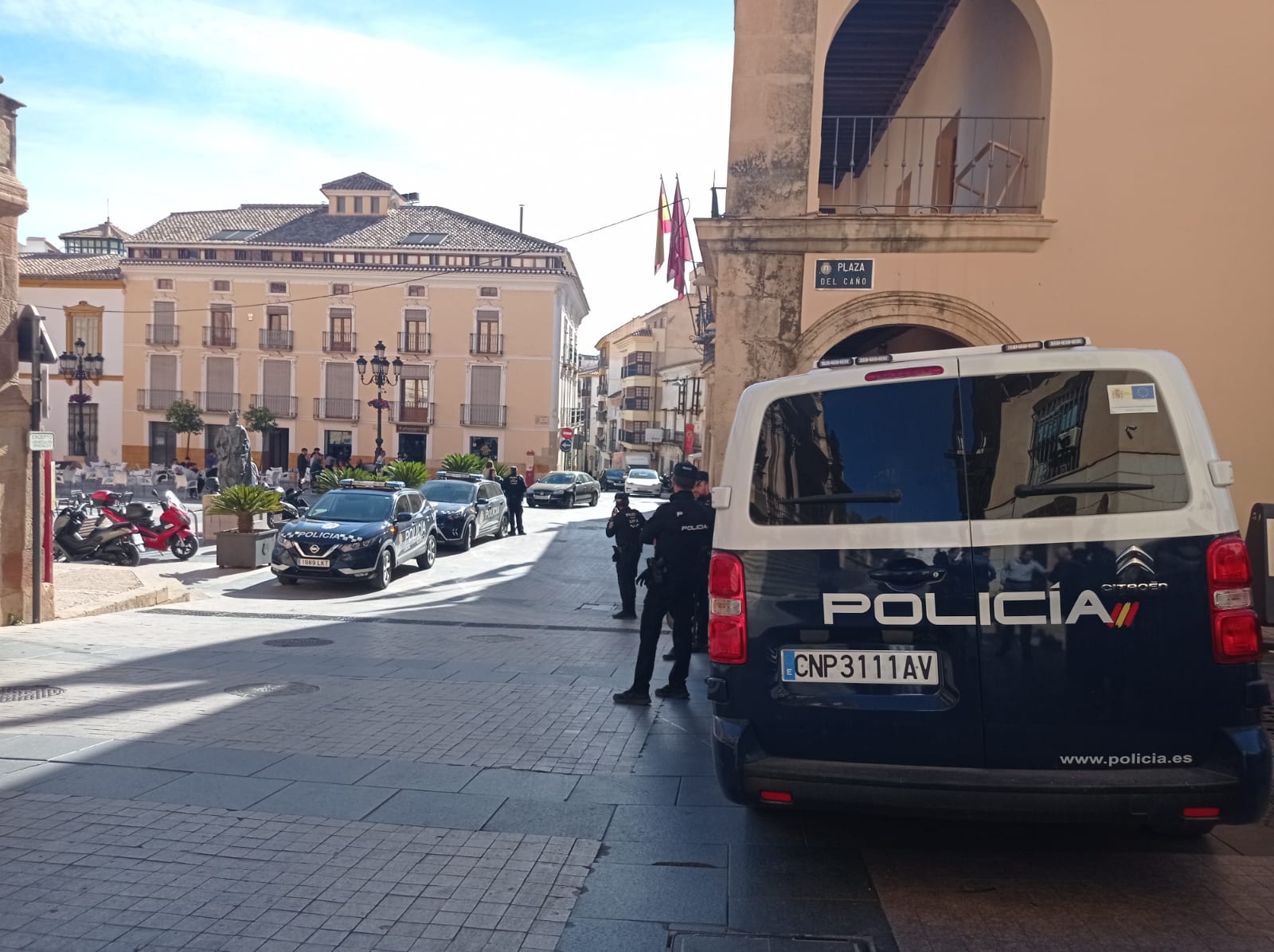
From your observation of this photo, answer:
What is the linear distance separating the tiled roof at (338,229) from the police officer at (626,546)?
42.3 metres

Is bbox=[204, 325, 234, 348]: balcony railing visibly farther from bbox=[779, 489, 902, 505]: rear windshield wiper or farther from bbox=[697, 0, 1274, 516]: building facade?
bbox=[779, 489, 902, 505]: rear windshield wiper

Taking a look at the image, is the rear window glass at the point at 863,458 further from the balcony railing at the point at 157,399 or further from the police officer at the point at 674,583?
the balcony railing at the point at 157,399

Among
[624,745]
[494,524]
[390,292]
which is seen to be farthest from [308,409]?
[624,745]

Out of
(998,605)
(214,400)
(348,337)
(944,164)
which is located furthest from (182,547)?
(214,400)

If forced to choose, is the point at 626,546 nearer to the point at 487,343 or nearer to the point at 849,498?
the point at 849,498

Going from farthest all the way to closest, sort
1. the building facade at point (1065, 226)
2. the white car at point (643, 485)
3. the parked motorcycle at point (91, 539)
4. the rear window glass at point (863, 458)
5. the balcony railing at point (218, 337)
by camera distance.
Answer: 1. the balcony railing at point (218, 337)
2. the white car at point (643, 485)
3. the parked motorcycle at point (91, 539)
4. the building facade at point (1065, 226)
5. the rear window glass at point (863, 458)

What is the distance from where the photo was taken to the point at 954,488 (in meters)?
3.77

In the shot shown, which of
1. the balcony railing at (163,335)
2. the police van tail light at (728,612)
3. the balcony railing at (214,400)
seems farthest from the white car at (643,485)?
the police van tail light at (728,612)

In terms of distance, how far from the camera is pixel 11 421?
9.98 m

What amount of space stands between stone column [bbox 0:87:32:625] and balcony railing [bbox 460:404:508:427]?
142 ft

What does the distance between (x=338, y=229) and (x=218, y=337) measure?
28.6 feet

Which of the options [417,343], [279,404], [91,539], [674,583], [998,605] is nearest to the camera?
[998,605]

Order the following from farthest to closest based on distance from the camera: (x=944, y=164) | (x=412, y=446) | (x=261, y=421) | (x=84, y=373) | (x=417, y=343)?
1. (x=412, y=446)
2. (x=417, y=343)
3. (x=261, y=421)
4. (x=84, y=373)
5. (x=944, y=164)

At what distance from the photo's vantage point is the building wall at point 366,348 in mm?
52875
